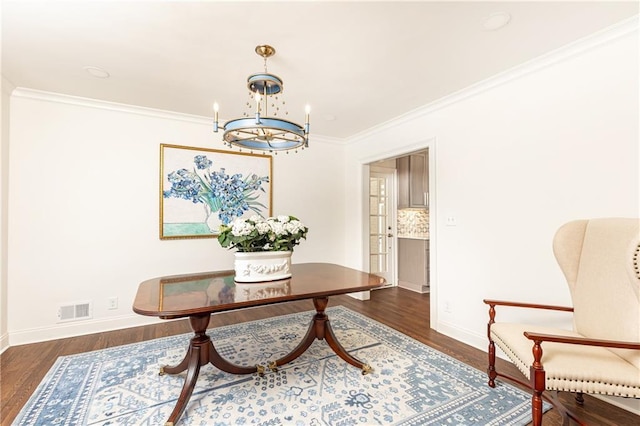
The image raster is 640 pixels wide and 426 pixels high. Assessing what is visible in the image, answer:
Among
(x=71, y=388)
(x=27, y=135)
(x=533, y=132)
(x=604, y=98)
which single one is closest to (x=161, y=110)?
(x=27, y=135)

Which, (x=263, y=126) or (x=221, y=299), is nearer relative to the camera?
(x=221, y=299)

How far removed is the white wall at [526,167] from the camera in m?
1.90

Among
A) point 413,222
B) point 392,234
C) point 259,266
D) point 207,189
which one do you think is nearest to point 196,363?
point 259,266

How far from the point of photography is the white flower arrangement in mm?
2115

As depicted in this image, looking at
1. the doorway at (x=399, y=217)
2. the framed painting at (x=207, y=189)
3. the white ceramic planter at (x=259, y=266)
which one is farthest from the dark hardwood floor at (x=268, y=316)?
the white ceramic planter at (x=259, y=266)

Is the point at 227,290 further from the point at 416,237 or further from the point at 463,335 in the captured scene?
the point at 416,237

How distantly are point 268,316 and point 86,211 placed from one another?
91.8 inches

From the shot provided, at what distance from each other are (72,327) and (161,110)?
2.54 meters

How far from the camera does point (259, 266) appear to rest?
7.06ft

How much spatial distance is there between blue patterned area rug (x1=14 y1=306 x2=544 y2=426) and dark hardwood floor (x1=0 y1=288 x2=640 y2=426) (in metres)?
0.12

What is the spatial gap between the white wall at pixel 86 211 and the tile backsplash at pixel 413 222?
320 cm

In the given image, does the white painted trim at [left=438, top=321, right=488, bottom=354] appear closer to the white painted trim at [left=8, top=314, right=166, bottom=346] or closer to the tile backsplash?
the tile backsplash

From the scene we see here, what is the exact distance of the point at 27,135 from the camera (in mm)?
2824

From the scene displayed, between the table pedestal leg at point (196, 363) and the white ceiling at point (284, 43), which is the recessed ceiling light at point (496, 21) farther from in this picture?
the table pedestal leg at point (196, 363)
